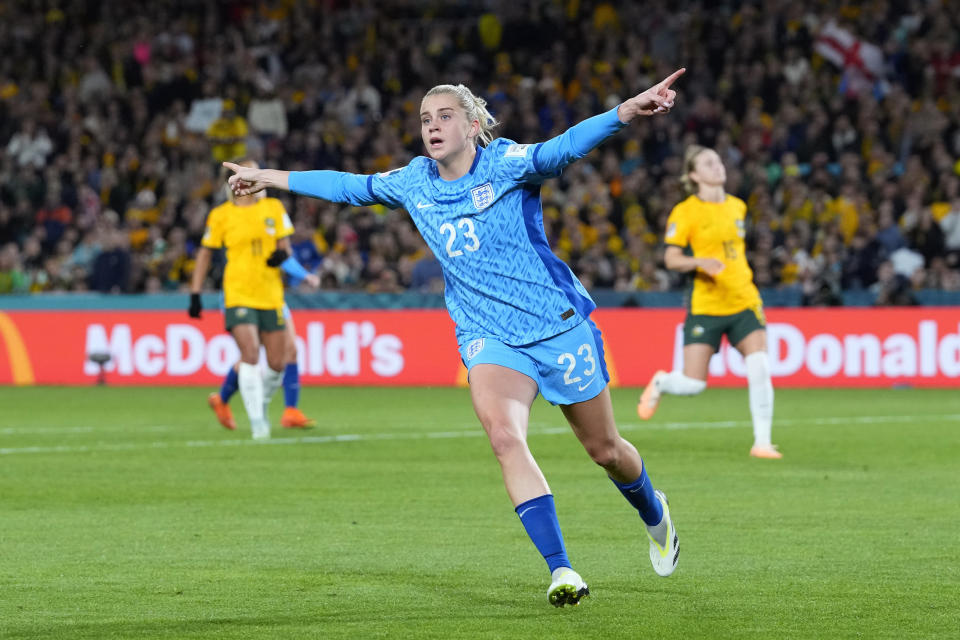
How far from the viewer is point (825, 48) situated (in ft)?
86.0

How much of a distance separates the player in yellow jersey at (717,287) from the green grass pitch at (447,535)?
635 millimetres

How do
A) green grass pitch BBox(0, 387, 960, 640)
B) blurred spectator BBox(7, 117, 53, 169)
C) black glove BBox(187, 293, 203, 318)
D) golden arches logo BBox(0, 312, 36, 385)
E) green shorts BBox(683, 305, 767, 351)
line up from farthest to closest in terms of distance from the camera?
blurred spectator BBox(7, 117, 53, 169)
golden arches logo BBox(0, 312, 36, 385)
black glove BBox(187, 293, 203, 318)
green shorts BBox(683, 305, 767, 351)
green grass pitch BBox(0, 387, 960, 640)

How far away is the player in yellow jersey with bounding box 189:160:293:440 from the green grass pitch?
0.54 m

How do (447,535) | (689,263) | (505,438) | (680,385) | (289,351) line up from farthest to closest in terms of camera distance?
1. (289,351)
2. (680,385)
3. (689,263)
4. (447,535)
5. (505,438)

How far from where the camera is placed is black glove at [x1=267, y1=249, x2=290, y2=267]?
A: 14211mm

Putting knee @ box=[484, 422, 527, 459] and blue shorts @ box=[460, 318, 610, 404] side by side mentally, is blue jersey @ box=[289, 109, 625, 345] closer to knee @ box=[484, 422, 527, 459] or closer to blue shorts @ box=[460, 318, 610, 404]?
blue shorts @ box=[460, 318, 610, 404]

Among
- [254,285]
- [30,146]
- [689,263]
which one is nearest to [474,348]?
[689,263]

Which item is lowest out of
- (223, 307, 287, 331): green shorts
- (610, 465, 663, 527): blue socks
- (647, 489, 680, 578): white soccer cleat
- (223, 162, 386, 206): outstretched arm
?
(647, 489, 680, 578): white soccer cleat

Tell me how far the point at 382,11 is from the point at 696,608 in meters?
26.3

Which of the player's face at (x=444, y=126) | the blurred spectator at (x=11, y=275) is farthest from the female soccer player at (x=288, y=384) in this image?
the blurred spectator at (x=11, y=275)

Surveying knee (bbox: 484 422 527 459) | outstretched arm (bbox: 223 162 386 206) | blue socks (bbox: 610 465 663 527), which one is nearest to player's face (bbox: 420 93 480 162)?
outstretched arm (bbox: 223 162 386 206)

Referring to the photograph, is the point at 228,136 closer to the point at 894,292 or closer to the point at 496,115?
the point at 496,115

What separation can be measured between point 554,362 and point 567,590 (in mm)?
998

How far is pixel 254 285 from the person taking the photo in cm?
1446
